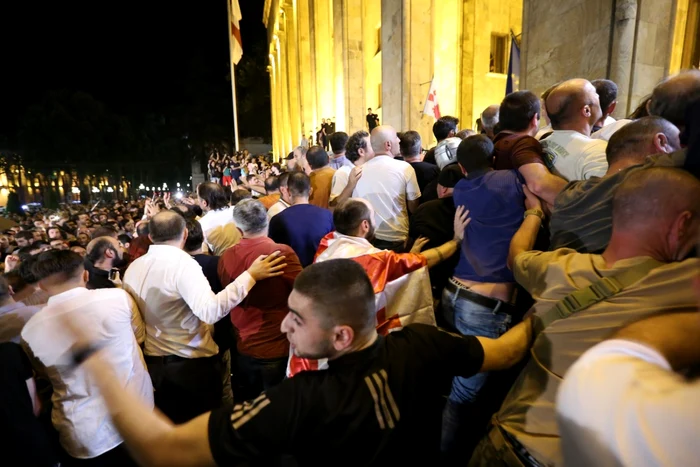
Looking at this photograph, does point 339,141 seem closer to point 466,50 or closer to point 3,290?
point 3,290

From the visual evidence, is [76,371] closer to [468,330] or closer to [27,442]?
[27,442]

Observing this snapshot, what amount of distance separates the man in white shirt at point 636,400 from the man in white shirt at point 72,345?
8.89 feet

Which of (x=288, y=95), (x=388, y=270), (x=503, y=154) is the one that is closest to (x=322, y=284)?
(x=388, y=270)

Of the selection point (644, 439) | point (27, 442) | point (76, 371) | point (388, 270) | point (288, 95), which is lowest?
point (27, 442)

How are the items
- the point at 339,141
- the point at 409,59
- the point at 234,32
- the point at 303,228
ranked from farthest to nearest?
the point at 234,32
the point at 409,59
the point at 339,141
the point at 303,228

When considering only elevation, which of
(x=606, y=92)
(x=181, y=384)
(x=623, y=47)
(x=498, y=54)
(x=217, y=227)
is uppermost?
(x=498, y=54)

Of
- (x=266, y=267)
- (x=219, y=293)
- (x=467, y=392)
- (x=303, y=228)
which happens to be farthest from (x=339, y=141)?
(x=467, y=392)

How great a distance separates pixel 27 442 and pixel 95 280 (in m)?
1.62

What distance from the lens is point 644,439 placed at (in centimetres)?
72

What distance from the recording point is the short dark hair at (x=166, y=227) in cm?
307

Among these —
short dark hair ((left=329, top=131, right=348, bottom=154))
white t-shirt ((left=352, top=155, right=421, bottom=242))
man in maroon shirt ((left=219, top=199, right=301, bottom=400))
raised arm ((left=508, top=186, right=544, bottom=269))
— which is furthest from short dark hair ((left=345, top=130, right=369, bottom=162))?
raised arm ((left=508, top=186, right=544, bottom=269))

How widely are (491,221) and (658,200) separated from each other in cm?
124

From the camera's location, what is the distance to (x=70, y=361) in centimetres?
257

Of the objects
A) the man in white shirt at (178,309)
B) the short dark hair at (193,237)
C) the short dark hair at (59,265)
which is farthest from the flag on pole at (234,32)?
the short dark hair at (59,265)
